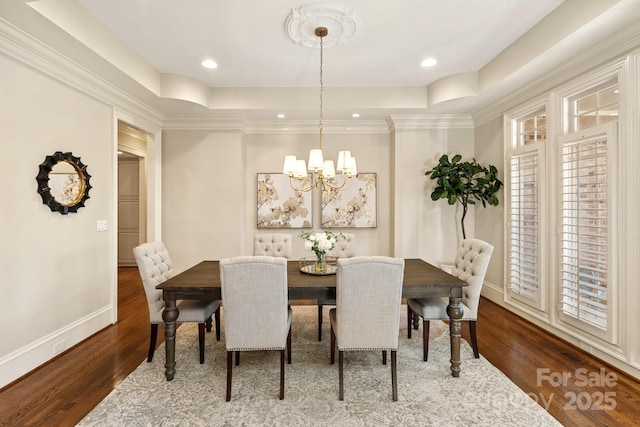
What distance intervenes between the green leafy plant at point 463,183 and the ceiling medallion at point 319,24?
226 cm

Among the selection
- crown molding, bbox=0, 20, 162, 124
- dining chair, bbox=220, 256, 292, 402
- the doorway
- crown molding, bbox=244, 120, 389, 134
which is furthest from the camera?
the doorway

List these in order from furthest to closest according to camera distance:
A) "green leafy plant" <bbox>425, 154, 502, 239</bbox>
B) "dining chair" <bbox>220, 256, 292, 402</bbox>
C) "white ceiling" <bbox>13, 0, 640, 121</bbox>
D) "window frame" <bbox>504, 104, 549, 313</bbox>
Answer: "green leafy plant" <bbox>425, 154, 502, 239</bbox>
"window frame" <bbox>504, 104, 549, 313</bbox>
"white ceiling" <bbox>13, 0, 640, 121</bbox>
"dining chair" <bbox>220, 256, 292, 402</bbox>

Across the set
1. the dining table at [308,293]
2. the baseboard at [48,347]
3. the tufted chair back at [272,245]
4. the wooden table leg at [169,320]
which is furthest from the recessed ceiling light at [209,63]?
the baseboard at [48,347]

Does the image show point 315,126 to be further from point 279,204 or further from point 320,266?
point 320,266

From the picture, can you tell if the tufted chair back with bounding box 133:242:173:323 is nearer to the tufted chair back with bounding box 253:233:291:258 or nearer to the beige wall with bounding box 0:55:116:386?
the beige wall with bounding box 0:55:116:386

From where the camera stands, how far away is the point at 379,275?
2.04 m

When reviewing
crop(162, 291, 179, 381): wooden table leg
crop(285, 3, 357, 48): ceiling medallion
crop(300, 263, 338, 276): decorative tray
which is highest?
crop(285, 3, 357, 48): ceiling medallion

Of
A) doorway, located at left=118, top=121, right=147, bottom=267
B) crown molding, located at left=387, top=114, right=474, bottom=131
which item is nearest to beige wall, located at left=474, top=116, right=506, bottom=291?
crown molding, located at left=387, top=114, right=474, bottom=131

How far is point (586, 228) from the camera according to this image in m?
2.81

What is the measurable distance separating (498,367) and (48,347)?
3856 mm

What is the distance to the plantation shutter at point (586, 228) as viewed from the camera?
103 inches

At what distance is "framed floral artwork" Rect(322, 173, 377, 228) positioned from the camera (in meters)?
4.80

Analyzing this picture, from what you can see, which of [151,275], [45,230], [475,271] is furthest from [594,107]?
[45,230]

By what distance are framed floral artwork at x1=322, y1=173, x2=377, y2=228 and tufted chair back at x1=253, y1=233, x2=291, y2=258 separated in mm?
1230
